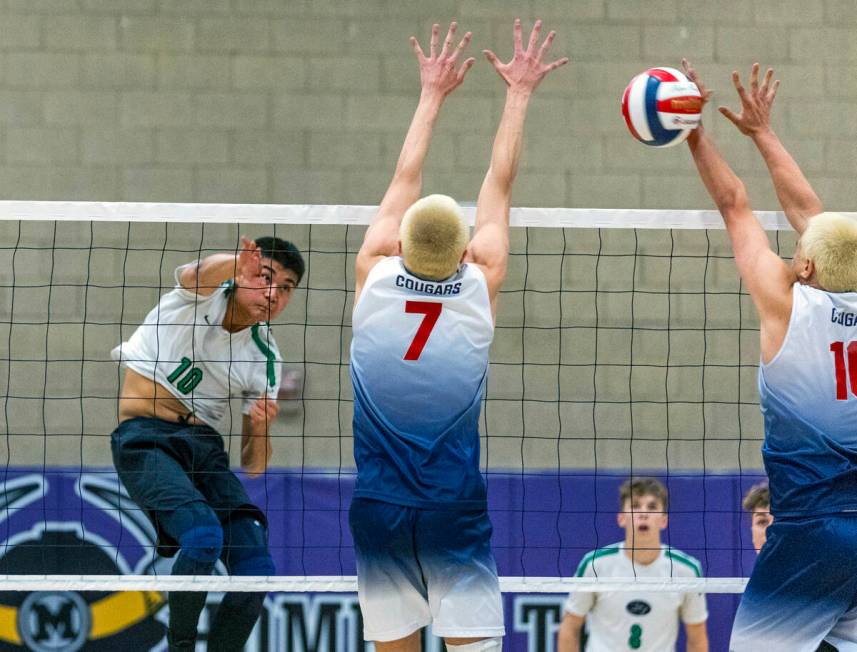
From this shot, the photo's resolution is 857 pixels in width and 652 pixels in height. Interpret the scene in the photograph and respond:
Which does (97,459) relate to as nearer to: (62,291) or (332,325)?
(62,291)

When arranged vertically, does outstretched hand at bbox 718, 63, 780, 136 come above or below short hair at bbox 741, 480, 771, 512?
above

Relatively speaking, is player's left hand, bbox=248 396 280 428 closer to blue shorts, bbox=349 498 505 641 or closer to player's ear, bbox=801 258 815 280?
blue shorts, bbox=349 498 505 641

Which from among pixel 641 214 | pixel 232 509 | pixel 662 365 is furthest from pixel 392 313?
pixel 662 365

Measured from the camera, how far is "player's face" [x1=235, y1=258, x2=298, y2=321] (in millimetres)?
5934

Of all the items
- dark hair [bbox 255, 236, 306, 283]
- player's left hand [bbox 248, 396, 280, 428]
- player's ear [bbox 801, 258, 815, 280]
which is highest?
dark hair [bbox 255, 236, 306, 283]

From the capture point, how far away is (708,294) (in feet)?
29.6

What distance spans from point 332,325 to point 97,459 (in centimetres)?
205

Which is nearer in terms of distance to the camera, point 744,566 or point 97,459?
point 744,566

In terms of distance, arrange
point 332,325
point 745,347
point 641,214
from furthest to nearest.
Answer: point 745,347, point 332,325, point 641,214

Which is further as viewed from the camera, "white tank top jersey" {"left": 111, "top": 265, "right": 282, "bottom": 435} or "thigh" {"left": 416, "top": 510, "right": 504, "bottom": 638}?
"white tank top jersey" {"left": 111, "top": 265, "right": 282, "bottom": 435}

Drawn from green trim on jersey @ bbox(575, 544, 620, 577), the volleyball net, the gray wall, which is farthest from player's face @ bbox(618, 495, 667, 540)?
the gray wall

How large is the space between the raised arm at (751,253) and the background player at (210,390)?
2.08 metres

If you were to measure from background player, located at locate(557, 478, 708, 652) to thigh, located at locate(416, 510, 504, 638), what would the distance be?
10.6ft

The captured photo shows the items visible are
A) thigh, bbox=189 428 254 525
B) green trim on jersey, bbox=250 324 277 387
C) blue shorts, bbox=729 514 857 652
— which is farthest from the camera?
green trim on jersey, bbox=250 324 277 387
